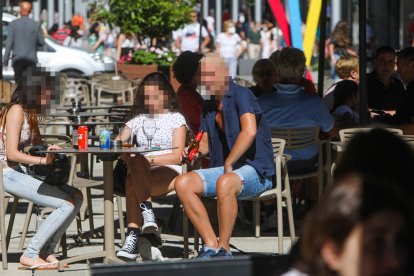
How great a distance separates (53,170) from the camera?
6.93 m

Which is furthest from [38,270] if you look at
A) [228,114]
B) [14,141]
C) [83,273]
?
[228,114]

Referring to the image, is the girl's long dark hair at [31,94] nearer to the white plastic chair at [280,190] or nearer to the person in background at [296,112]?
the white plastic chair at [280,190]

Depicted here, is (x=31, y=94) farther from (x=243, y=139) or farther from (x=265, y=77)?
(x=265, y=77)

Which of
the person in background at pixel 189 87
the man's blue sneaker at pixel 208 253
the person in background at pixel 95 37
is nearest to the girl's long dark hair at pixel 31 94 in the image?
the man's blue sneaker at pixel 208 253

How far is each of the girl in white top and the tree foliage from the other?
13313mm

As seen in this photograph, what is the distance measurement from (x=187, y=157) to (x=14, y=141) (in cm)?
106

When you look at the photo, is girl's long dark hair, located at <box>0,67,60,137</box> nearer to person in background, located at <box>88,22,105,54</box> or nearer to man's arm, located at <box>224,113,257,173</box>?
man's arm, located at <box>224,113,257,173</box>

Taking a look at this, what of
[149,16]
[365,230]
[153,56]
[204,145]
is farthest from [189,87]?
[149,16]

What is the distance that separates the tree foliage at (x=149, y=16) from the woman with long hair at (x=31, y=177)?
13.7 metres

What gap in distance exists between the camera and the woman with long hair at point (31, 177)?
693 cm

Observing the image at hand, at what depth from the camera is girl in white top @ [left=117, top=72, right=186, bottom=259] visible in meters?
7.18

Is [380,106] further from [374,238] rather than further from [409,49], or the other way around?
[374,238]

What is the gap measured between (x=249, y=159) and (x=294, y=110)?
5.22ft

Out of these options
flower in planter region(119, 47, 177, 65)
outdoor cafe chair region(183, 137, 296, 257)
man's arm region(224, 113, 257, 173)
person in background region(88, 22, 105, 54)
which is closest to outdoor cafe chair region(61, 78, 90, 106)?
flower in planter region(119, 47, 177, 65)
